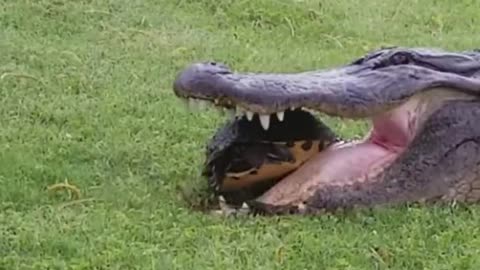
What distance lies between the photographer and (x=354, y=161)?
13.7ft

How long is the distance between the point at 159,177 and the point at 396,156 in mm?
823

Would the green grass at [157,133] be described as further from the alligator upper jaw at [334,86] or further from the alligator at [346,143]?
the alligator upper jaw at [334,86]

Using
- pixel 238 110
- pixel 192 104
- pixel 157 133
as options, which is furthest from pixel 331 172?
pixel 157 133

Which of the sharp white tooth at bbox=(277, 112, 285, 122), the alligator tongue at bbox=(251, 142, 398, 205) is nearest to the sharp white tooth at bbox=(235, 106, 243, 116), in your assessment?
→ the sharp white tooth at bbox=(277, 112, 285, 122)

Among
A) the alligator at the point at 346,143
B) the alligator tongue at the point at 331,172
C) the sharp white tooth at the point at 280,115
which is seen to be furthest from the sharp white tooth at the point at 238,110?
the alligator tongue at the point at 331,172

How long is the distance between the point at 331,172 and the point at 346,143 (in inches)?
11.7

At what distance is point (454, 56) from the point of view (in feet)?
14.1

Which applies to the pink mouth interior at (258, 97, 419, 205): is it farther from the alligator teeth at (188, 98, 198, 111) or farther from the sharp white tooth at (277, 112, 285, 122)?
the alligator teeth at (188, 98, 198, 111)

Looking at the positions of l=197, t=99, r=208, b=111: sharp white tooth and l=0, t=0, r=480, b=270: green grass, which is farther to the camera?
l=197, t=99, r=208, b=111: sharp white tooth

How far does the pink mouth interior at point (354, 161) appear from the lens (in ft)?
13.4

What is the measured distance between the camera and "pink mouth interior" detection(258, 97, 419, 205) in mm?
4078

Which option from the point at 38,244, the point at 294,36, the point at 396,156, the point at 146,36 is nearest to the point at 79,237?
the point at 38,244

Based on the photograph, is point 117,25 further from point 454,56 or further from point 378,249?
point 378,249

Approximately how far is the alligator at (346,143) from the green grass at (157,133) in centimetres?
11
